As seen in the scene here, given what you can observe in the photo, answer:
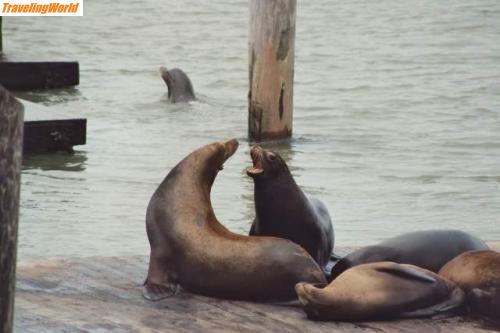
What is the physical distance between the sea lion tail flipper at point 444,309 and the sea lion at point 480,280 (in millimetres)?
49

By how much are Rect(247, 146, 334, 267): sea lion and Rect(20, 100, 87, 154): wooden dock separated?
579cm

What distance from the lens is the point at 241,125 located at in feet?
50.2

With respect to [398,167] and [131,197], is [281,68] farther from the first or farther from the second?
[131,197]

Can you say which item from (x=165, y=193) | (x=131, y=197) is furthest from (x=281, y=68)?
Answer: (x=165, y=193)

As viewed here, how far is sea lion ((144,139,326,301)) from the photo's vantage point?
19.7ft

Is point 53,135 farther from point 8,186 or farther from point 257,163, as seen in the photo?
point 8,186

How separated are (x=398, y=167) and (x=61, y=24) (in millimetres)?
13870

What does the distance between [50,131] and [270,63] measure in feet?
6.08

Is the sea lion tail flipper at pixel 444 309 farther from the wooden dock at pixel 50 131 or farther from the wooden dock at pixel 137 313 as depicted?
the wooden dock at pixel 50 131

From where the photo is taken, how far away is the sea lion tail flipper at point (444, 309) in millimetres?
5875

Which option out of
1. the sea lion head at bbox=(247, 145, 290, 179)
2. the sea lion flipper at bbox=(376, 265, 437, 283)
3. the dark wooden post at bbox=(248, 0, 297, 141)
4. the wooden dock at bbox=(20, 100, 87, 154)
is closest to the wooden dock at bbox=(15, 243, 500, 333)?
the sea lion flipper at bbox=(376, 265, 437, 283)

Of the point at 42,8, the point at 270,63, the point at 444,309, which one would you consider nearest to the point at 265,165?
the point at 444,309

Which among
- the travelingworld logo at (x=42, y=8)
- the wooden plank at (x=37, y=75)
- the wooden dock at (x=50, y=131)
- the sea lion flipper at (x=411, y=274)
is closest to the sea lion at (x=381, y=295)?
the sea lion flipper at (x=411, y=274)

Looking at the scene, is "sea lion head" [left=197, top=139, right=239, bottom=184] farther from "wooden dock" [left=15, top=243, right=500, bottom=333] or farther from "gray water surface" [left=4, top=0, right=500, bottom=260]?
"gray water surface" [left=4, top=0, right=500, bottom=260]
